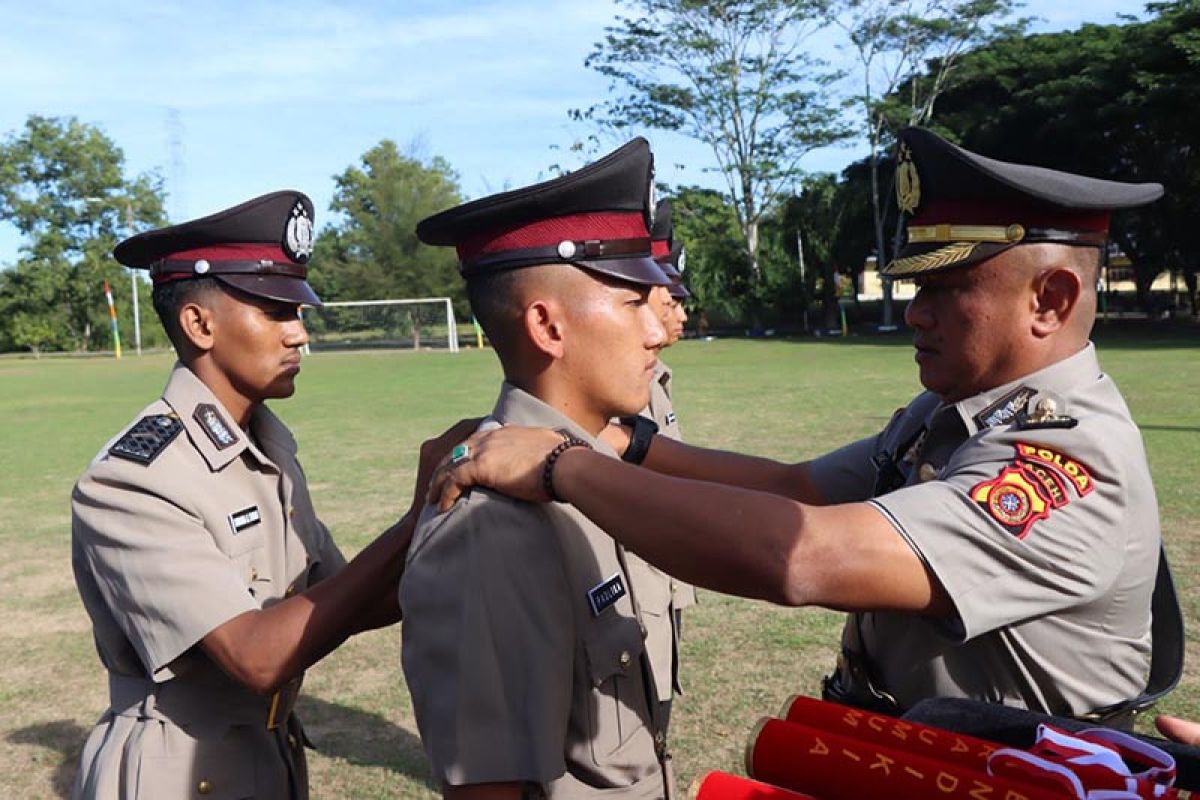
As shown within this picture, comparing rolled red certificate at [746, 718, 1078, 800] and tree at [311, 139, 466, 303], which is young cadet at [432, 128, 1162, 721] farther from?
tree at [311, 139, 466, 303]

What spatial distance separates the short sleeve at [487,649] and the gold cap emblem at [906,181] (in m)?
1.26

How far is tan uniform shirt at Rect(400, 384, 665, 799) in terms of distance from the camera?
1.85 metres

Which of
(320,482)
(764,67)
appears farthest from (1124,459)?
(764,67)

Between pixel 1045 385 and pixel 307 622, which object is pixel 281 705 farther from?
pixel 1045 385

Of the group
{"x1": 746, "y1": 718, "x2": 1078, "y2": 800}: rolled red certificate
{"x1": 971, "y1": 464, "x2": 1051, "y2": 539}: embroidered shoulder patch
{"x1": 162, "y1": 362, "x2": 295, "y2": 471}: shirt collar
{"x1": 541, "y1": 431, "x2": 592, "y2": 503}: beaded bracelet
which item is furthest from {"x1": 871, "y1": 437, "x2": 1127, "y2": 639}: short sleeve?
{"x1": 162, "y1": 362, "x2": 295, "y2": 471}: shirt collar

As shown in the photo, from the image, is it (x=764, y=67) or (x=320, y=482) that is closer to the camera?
(x=320, y=482)

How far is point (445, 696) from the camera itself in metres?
A: 1.86

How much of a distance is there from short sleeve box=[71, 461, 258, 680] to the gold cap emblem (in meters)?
1.87

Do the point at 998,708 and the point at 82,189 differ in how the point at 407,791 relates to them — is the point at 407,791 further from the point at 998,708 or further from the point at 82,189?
the point at 82,189

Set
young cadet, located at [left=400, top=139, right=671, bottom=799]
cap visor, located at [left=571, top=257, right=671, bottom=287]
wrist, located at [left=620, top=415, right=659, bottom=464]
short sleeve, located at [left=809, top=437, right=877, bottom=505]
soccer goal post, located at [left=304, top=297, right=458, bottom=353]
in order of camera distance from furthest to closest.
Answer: soccer goal post, located at [left=304, top=297, right=458, bottom=353] → wrist, located at [left=620, top=415, right=659, bottom=464] → short sleeve, located at [left=809, top=437, right=877, bottom=505] → cap visor, located at [left=571, top=257, right=671, bottom=287] → young cadet, located at [left=400, top=139, right=671, bottom=799]

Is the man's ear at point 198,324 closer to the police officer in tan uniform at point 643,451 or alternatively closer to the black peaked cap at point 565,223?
the black peaked cap at point 565,223

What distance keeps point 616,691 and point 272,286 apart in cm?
160

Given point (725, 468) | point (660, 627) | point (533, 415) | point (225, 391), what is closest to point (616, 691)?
point (660, 627)

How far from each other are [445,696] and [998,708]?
3.09 ft
